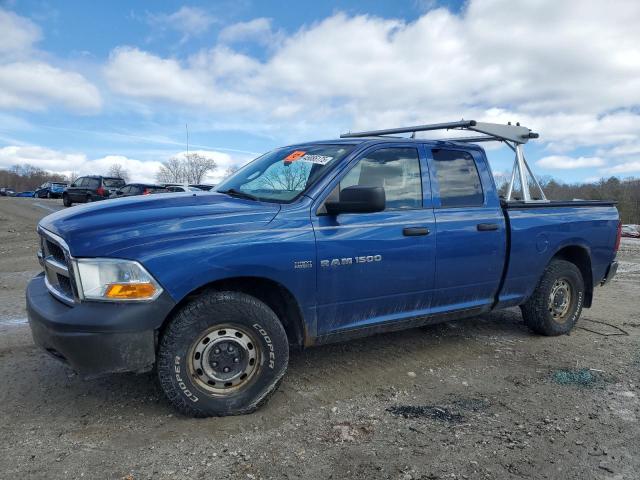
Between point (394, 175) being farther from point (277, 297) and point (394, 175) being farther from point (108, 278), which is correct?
point (108, 278)

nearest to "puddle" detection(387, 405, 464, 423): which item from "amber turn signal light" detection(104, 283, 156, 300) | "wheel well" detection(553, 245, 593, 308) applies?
Result: "amber turn signal light" detection(104, 283, 156, 300)

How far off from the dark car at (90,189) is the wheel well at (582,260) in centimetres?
2371

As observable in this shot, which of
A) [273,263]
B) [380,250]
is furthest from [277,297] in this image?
[380,250]

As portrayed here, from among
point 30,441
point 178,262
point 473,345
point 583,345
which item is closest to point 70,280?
→ point 178,262

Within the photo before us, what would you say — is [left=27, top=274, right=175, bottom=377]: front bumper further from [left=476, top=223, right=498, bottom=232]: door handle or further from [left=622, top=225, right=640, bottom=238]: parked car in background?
[left=622, top=225, right=640, bottom=238]: parked car in background

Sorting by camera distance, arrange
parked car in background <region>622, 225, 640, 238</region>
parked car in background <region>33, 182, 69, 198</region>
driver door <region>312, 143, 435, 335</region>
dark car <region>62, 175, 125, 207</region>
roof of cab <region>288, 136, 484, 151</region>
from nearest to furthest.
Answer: driver door <region>312, 143, 435, 335</region> → roof of cab <region>288, 136, 484, 151</region> → parked car in background <region>622, 225, 640, 238</region> → dark car <region>62, 175, 125, 207</region> → parked car in background <region>33, 182, 69, 198</region>

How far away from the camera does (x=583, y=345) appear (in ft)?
16.6

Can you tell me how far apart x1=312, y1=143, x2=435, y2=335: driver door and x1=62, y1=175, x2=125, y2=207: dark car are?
23738 mm

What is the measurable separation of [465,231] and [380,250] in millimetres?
986

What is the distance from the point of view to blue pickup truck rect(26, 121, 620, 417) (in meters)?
2.89

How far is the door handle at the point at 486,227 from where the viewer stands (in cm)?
438

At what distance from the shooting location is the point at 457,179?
4461mm

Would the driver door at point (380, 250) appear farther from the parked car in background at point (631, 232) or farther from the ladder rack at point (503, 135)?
the parked car in background at point (631, 232)

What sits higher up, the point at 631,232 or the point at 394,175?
the point at 394,175
